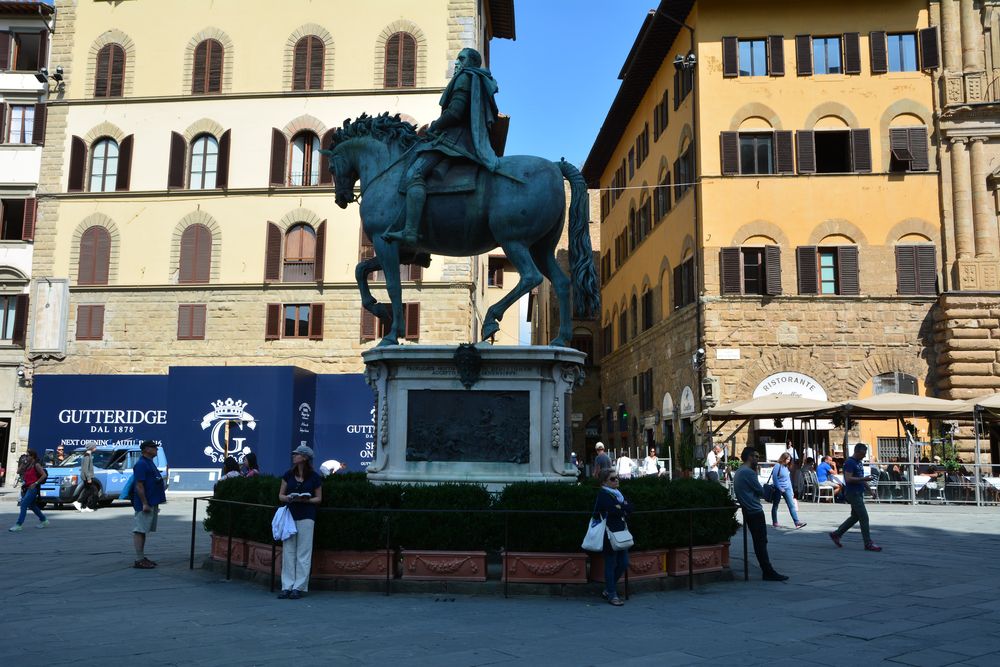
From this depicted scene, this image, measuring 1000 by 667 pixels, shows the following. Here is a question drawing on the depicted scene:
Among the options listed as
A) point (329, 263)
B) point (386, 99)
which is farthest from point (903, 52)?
point (329, 263)

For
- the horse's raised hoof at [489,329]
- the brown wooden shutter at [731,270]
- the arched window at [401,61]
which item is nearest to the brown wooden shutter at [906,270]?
the brown wooden shutter at [731,270]

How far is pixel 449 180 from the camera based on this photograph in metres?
10.8

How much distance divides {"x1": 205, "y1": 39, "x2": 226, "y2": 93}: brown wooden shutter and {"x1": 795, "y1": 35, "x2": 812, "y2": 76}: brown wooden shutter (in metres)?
21.0

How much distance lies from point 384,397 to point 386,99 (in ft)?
85.6

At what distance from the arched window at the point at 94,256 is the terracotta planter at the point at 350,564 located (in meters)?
28.6

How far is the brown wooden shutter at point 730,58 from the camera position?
1235 inches

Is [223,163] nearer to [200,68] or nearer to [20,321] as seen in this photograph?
[200,68]

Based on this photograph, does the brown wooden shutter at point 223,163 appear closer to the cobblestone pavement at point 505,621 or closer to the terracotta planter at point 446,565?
the cobblestone pavement at point 505,621

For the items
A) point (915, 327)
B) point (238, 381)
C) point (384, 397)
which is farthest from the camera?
point (238, 381)

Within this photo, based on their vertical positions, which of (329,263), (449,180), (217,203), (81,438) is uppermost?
(217,203)

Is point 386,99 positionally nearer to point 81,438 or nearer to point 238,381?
point 238,381

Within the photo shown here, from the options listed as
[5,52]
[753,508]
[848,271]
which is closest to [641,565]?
[753,508]

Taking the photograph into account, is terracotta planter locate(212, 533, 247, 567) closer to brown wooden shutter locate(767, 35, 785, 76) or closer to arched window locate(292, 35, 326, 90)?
brown wooden shutter locate(767, 35, 785, 76)

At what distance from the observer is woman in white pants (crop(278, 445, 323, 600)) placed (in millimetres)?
9188
